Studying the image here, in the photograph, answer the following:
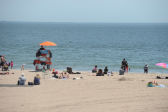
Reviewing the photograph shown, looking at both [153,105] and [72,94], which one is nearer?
[153,105]

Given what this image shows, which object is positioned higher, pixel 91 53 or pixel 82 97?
pixel 91 53

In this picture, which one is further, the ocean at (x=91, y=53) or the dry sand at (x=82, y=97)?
the ocean at (x=91, y=53)

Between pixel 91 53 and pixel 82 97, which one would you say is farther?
pixel 91 53

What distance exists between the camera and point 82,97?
12586 millimetres

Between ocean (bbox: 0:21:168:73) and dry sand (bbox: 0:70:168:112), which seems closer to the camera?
dry sand (bbox: 0:70:168:112)

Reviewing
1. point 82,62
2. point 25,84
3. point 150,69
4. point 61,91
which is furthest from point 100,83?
point 82,62

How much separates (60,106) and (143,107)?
321 cm

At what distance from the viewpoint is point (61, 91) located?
45.0 ft

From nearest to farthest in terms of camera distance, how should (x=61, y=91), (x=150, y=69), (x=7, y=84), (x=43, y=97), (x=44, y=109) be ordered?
(x=44, y=109), (x=43, y=97), (x=61, y=91), (x=7, y=84), (x=150, y=69)

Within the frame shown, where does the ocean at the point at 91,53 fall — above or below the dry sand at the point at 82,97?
above

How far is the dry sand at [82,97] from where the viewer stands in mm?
11023

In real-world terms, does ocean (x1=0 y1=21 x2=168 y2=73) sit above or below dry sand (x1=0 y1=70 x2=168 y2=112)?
above

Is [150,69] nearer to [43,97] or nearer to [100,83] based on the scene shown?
[100,83]

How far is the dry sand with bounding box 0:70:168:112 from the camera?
1102 cm
